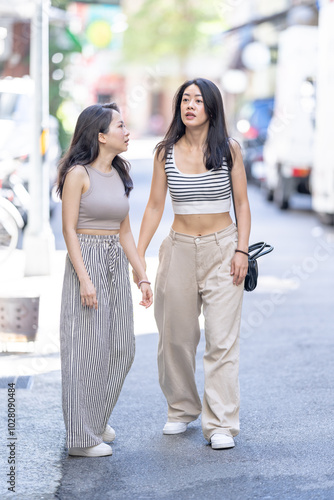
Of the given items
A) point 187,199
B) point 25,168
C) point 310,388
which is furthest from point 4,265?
point 187,199

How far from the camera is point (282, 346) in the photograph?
7.30 m

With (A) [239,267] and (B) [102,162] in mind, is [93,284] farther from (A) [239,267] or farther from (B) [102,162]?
(A) [239,267]

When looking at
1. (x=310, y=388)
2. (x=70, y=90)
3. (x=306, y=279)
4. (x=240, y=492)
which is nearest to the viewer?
(x=240, y=492)

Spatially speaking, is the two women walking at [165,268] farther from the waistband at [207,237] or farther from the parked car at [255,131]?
the parked car at [255,131]

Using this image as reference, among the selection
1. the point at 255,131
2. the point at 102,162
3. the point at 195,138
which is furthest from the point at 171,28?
the point at 102,162

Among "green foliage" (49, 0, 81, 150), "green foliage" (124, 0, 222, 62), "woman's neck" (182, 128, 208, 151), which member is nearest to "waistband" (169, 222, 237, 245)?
"woman's neck" (182, 128, 208, 151)

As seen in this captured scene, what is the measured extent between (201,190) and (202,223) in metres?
0.17

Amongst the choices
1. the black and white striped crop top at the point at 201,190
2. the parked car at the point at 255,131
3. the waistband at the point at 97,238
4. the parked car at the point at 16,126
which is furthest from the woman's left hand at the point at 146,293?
the parked car at the point at 255,131

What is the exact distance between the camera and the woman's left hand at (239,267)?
482 cm

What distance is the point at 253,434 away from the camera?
5.04 m

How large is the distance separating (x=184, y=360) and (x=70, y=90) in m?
15.9

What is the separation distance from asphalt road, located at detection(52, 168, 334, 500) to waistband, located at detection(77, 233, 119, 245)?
105 cm

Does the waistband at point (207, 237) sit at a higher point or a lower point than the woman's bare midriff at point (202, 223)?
lower

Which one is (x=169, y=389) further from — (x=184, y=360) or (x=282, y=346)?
(x=282, y=346)
